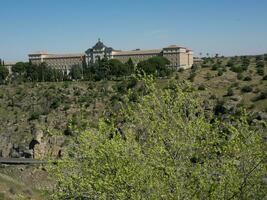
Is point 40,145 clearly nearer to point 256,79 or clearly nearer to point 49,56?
point 256,79

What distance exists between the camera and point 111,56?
160m

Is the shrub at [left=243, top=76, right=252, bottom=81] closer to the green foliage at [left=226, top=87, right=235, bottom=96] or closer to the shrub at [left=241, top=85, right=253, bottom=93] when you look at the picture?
the shrub at [left=241, top=85, right=253, bottom=93]

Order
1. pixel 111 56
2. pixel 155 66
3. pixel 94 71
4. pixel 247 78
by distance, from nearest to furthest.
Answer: pixel 247 78 < pixel 155 66 < pixel 94 71 < pixel 111 56

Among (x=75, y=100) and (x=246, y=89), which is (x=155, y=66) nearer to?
(x=75, y=100)

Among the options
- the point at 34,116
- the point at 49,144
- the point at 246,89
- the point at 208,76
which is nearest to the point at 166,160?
the point at 49,144

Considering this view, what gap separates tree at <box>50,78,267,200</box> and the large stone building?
417ft

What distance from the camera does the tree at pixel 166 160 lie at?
12.3 m

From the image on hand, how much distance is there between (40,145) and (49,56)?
365 feet

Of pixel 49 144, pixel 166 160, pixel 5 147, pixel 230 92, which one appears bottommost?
pixel 5 147

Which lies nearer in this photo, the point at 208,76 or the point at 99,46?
the point at 208,76

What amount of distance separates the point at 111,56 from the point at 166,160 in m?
148

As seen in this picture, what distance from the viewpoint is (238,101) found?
65875 mm

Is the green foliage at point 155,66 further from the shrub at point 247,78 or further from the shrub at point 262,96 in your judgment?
the shrub at point 262,96

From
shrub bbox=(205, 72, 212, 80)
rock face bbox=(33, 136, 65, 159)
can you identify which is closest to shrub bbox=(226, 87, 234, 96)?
shrub bbox=(205, 72, 212, 80)
